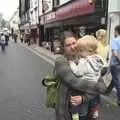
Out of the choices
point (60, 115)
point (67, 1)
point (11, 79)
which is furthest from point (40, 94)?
point (67, 1)

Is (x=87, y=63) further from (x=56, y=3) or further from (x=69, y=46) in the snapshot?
(x=56, y=3)

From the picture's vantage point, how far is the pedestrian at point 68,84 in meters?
4.91

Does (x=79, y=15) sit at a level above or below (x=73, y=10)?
below

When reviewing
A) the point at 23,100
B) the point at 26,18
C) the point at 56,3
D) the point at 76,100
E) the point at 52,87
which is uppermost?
the point at 56,3

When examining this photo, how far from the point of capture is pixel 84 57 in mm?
4996

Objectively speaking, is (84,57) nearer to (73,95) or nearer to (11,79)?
(73,95)

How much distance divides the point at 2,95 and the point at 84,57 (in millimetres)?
7075

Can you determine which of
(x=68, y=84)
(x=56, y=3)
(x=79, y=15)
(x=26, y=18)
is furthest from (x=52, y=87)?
(x=26, y=18)

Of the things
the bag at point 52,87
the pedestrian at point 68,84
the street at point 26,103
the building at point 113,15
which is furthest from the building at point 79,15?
the pedestrian at point 68,84

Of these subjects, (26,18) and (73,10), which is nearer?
(73,10)

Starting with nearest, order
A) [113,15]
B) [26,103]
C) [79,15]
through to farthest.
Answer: [26,103] → [113,15] → [79,15]

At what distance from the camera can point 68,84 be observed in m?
4.94

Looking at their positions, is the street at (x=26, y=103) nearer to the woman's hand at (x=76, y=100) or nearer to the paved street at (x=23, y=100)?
the paved street at (x=23, y=100)

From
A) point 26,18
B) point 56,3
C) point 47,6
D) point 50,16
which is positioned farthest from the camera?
point 26,18
